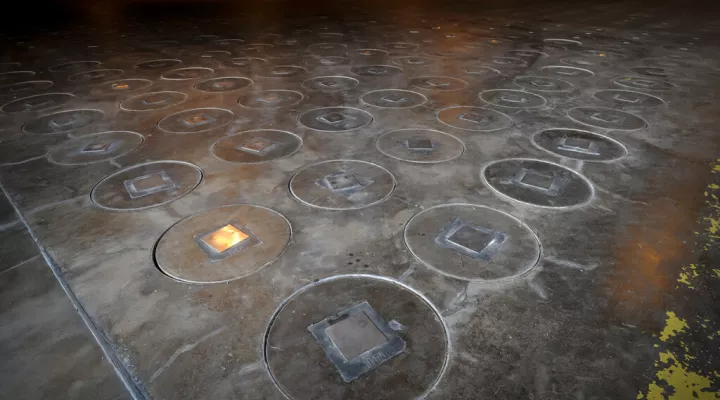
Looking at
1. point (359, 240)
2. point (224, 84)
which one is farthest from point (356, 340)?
point (224, 84)

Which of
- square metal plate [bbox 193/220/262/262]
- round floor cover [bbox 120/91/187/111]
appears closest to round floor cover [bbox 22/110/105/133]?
round floor cover [bbox 120/91/187/111]

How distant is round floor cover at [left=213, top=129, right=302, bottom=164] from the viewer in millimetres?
2010

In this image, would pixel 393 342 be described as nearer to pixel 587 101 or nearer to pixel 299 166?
pixel 299 166

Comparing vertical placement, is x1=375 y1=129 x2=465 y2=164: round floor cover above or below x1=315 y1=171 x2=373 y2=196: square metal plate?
above

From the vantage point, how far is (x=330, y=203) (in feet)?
5.31

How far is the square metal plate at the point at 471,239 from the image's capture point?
1.33 m

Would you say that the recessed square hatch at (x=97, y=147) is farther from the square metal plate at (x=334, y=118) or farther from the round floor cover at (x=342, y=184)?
the square metal plate at (x=334, y=118)

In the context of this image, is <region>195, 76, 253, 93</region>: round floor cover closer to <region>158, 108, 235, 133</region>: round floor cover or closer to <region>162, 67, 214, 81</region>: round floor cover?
<region>162, 67, 214, 81</region>: round floor cover

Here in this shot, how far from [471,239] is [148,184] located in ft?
4.93

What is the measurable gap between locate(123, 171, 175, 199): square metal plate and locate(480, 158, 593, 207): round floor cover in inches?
61.4

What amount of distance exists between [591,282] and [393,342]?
0.72m

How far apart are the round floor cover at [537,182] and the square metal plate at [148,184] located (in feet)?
5.11

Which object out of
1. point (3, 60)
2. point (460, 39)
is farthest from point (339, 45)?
point (3, 60)

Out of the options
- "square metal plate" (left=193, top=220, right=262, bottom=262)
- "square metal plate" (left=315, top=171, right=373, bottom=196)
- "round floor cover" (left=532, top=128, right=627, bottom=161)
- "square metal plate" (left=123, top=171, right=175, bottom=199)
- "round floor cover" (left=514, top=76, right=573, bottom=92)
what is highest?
"round floor cover" (left=514, top=76, right=573, bottom=92)
